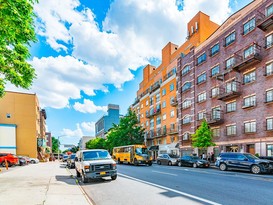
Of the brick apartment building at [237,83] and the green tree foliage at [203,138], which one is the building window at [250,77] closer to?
the brick apartment building at [237,83]

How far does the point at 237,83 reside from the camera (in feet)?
98.2

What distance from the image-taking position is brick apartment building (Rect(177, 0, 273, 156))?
25.7m

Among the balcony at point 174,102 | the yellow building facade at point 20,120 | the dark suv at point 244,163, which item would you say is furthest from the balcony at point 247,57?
the yellow building facade at point 20,120

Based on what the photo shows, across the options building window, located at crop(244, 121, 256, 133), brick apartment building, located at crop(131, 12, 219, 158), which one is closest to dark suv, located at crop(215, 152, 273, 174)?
building window, located at crop(244, 121, 256, 133)

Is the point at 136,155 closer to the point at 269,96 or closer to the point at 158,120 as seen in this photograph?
the point at 269,96

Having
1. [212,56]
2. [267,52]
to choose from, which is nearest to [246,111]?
[267,52]

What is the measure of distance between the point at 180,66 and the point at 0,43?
1566 inches

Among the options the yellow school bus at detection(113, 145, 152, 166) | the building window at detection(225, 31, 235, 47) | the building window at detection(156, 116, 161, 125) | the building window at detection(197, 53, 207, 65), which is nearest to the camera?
the yellow school bus at detection(113, 145, 152, 166)

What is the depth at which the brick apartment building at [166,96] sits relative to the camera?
139 feet

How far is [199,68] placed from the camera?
38.3 meters

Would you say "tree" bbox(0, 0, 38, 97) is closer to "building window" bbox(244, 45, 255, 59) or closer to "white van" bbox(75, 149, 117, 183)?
"white van" bbox(75, 149, 117, 183)

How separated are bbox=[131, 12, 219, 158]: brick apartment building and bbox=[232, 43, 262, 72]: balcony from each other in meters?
12.6

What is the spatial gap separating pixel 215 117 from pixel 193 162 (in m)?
10.1

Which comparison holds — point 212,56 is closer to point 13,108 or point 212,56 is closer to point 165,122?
point 165,122
